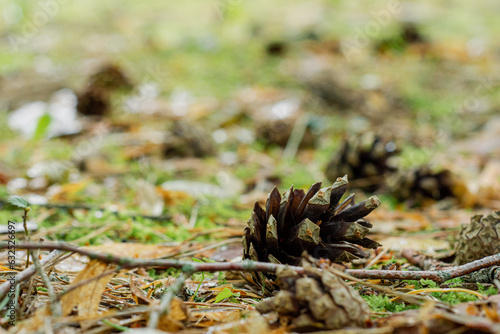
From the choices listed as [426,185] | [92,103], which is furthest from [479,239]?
[92,103]

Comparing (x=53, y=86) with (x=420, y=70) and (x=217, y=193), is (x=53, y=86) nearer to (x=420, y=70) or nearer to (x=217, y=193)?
(x=217, y=193)

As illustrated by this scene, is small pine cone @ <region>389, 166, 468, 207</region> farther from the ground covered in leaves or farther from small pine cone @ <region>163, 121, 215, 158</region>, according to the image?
small pine cone @ <region>163, 121, 215, 158</region>

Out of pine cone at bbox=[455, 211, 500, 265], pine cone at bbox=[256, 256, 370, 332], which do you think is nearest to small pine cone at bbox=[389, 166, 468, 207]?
pine cone at bbox=[455, 211, 500, 265]

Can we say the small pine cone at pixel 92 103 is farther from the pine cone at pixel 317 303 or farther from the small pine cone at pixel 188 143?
the pine cone at pixel 317 303

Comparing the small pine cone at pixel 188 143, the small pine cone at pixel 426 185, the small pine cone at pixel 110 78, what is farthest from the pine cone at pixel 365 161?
the small pine cone at pixel 110 78

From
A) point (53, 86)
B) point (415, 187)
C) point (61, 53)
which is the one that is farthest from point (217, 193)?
point (61, 53)

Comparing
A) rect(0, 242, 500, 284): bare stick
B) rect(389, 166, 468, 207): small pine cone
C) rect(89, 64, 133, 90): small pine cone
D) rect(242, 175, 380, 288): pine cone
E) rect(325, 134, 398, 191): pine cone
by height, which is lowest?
rect(0, 242, 500, 284): bare stick

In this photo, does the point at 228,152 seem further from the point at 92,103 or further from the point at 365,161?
the point at 92,103
